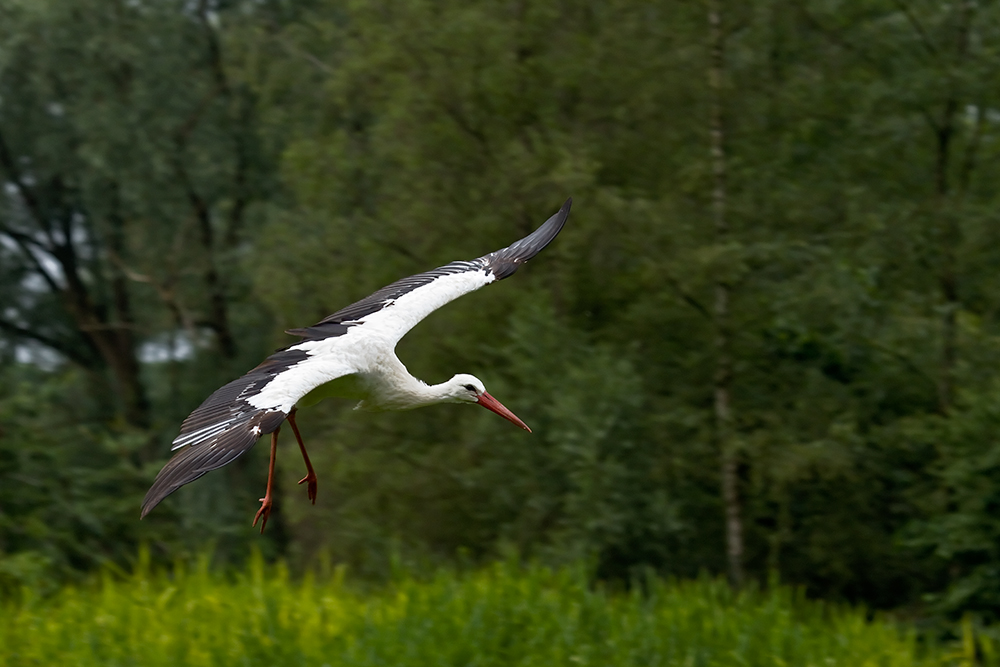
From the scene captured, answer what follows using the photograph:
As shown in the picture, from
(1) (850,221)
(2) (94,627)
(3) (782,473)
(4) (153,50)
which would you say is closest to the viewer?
(2) (94,627)

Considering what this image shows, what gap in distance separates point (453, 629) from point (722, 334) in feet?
15.5

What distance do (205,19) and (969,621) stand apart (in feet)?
44.5

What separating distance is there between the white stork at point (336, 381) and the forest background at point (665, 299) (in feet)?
13.7

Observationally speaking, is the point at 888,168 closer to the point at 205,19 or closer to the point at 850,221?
the point at 850,221

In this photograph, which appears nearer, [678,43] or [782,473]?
[782,473]

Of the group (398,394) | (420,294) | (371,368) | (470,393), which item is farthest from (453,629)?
(371,368)

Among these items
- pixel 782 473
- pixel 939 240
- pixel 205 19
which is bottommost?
pixel 782 473

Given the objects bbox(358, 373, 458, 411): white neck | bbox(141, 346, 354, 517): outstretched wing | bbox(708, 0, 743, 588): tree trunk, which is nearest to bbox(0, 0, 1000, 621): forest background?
bbox(708, 0, 743, 588): tree trunk

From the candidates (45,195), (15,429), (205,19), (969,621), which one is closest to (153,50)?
(205,19)

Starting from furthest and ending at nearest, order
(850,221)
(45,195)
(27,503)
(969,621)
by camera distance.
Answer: (45,195) → (27,503) → (850,221) → (969,621)

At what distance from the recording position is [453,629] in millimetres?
8734

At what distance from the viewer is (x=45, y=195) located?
790 inches

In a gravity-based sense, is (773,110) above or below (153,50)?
below

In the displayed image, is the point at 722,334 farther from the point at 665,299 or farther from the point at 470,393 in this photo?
the point at 470,393
